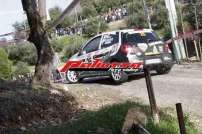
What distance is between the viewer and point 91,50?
1989 cm

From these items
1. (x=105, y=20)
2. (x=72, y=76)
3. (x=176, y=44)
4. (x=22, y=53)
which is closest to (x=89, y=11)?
(x=105, y=20)

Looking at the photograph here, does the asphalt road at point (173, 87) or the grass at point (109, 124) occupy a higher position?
the grass at point (109, 124)

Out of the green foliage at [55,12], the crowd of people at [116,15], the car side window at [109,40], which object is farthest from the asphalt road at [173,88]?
the green foliage at [55,12]

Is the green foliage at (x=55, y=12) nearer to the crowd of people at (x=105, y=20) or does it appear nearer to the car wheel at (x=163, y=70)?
the crowd of people at (x=105, y=20)

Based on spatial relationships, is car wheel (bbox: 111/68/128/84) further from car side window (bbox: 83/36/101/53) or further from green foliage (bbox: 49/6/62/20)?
green foliage (bbox: 49/6/62/20)

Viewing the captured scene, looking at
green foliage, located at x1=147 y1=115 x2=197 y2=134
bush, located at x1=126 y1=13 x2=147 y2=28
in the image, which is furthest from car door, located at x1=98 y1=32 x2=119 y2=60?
bush, located at x1=126 y1=13 x2=147 y2=28

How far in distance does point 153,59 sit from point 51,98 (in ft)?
25.4

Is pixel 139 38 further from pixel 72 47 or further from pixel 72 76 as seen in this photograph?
pixel 72 47

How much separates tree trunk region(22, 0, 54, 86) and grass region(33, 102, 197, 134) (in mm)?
4756

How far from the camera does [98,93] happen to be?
14781mm

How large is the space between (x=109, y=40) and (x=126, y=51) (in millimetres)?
1067

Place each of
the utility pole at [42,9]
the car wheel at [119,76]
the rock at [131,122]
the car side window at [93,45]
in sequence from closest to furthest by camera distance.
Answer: the rock at [131,122] → the utility pole at [42,9] → the car wheel at [119,76] → the car side window at [93,45]

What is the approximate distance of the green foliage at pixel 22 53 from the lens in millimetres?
42156

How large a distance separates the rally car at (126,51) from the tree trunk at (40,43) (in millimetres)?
4130
